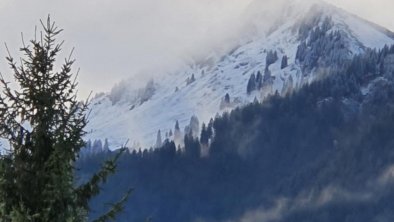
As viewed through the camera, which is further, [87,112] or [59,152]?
[87,112]

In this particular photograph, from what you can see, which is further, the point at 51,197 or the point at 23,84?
the point at 23,84

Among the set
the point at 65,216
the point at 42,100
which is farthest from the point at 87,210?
→ the point at 42,100

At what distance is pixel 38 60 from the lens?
81.1ft

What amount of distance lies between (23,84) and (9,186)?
8.19 ft

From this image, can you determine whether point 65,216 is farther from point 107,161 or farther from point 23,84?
point 23,84

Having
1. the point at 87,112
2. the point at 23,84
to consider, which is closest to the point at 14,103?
the point at 23,84

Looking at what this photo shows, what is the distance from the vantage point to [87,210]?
23656 mm

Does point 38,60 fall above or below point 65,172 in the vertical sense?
above

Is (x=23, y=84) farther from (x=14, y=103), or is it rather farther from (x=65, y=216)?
(x=65, y=216)

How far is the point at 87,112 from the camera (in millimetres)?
25672

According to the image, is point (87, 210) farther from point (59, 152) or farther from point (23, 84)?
point (23, 84)

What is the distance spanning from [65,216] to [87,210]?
2.90 ft

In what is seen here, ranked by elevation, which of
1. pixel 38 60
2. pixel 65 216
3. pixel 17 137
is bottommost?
pixel 65 216

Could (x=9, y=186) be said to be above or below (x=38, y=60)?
below
